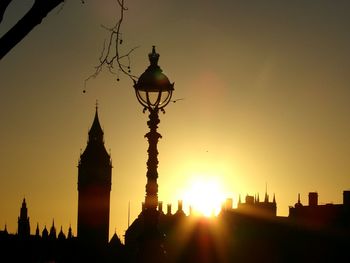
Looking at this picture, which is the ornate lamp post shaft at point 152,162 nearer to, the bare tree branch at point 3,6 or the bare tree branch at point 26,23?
the bare tree branch at point 26,23

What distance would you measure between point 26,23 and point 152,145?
7403mm

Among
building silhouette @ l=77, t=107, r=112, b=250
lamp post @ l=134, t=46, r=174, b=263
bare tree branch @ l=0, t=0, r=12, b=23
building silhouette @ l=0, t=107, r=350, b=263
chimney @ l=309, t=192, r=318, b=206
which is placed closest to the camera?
bare tree branch @ l=0, t=0, r=12, b=23

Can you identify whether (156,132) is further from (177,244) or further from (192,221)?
(192,221)

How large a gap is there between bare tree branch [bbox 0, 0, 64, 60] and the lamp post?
274 inches

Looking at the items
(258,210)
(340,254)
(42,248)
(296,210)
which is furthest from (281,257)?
(42,248)

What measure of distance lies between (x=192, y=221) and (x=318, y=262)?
39.2 metres

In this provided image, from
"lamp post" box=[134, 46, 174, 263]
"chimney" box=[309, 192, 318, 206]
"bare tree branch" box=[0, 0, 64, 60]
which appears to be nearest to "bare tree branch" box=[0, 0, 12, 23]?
"bare tree branch" box=[0, 0, 64, 60]

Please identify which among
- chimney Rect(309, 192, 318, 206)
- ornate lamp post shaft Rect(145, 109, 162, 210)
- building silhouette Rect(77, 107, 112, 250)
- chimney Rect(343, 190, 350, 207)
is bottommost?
ornate lamp post shaft Rect(145, 109, 162, 210)

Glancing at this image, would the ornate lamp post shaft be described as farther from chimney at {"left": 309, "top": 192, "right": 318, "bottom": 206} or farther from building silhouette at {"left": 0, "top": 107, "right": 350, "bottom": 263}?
chimney at {"left": 309, "top": 192, "right": 318, "bottom": 206}

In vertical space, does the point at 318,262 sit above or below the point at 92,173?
below

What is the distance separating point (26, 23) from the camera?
8453mm

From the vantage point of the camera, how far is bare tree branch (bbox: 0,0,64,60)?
27.6 ft

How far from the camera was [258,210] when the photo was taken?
3509 inches

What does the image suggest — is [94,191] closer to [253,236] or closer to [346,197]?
[253,236]
